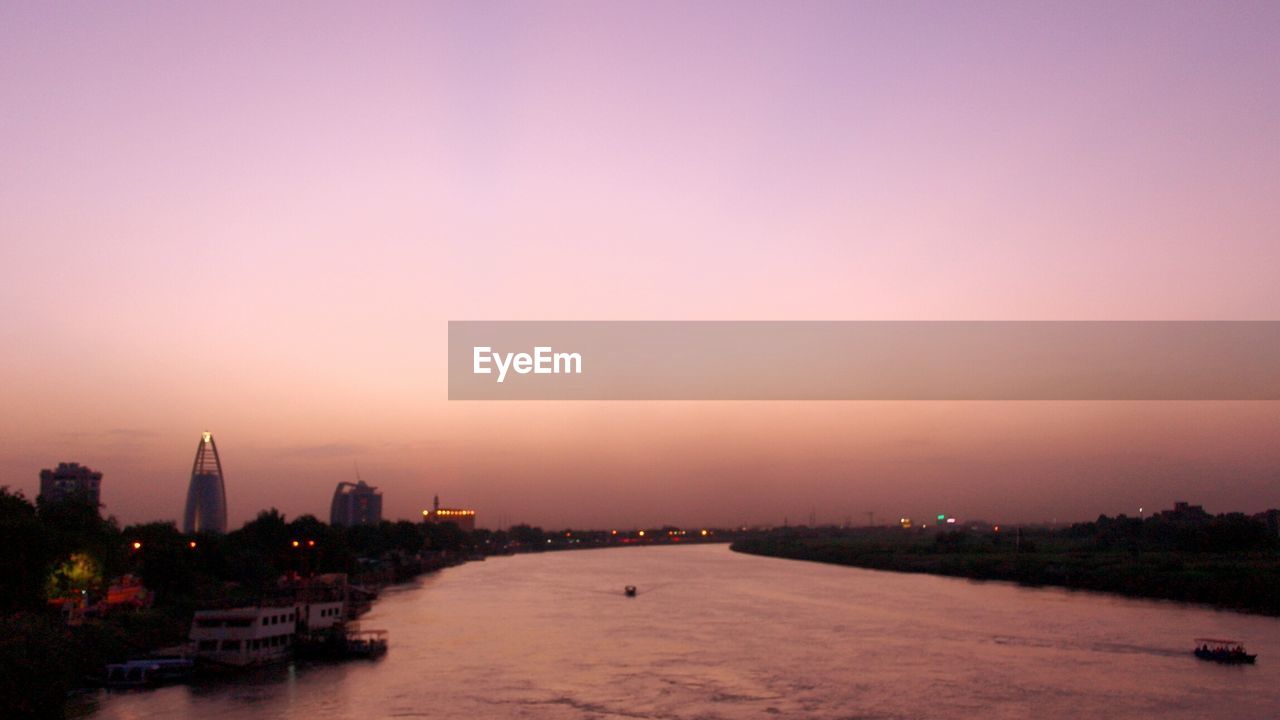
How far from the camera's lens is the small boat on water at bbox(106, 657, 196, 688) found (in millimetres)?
16359

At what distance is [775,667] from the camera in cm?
1788

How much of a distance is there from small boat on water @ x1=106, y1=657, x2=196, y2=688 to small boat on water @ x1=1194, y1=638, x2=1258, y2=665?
19.2m

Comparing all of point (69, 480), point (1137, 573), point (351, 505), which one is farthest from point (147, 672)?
point (351, 505)

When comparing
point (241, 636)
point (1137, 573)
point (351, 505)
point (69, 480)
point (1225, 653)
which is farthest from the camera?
point (351, 505)

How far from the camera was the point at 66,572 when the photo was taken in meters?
20.9

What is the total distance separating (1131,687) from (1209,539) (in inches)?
1233

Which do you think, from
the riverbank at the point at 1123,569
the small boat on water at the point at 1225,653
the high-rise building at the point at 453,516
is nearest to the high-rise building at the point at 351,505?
the high-rise building at the point at 453,516

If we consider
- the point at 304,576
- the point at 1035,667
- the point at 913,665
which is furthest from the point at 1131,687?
the point at 304,576

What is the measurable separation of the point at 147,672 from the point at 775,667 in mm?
11305

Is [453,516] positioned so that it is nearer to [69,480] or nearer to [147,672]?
[69,480]

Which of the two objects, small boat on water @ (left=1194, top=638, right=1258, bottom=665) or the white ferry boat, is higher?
the white ferry boat

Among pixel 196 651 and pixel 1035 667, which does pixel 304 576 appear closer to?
pixel 196 651

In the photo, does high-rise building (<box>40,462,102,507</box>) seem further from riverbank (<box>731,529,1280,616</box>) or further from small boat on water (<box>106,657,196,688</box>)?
small boat on water (<box>106,657,196,688</box>)

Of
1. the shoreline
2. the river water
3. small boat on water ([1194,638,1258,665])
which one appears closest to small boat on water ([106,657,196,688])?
the river water
